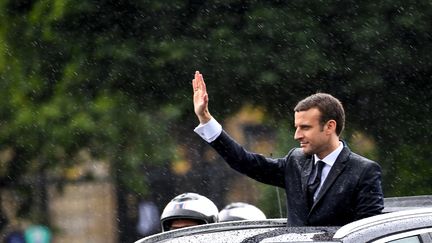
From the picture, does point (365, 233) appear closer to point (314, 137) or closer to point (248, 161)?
point (314, 137)

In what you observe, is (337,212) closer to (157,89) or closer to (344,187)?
(344,187)

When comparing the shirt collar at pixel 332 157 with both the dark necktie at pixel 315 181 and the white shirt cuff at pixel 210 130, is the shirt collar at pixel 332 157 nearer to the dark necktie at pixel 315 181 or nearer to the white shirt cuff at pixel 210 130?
the dark necktie at pixel 315 181

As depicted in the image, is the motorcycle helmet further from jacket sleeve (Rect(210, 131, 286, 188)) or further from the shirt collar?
the shirt collar

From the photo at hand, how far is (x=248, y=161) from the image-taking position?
6371 mm

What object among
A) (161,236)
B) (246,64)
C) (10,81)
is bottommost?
(10,81)

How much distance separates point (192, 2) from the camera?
458 inches

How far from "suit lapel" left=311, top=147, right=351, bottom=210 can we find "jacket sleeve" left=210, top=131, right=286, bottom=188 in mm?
340

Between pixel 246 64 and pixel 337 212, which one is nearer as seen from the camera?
pixel 337 212

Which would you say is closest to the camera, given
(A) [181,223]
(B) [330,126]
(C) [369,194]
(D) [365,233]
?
(D) [365,233]

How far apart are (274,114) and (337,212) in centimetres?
608

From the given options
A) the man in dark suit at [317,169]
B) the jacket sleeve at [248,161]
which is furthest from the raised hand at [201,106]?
the jacket sleeve at [248,161]

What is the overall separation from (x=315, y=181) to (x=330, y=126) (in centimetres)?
28

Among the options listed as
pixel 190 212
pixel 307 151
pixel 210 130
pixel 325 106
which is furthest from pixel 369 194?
pixel 190 212

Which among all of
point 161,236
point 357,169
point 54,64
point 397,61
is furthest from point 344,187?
point 54,64
